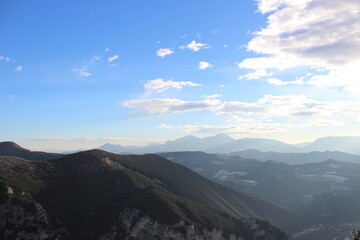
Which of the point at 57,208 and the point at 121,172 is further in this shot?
the point at 121,172

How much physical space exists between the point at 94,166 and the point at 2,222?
213 ft

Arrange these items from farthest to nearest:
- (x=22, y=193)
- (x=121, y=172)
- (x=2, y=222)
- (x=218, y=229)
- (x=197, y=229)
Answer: (x=121, y=172) < (x=218, y=229) < (x=197, y=229) < (x=22, y=193) < (x=2, y=222)

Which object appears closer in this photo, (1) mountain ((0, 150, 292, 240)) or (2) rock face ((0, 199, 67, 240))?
(2) rock face ((0, 199, 67, 240))

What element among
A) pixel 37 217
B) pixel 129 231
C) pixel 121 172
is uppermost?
pixel 121 172

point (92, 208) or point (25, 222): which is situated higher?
point (25, 222)

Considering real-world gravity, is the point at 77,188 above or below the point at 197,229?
above

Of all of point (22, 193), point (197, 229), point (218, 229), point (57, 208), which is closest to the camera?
point (22, 193)

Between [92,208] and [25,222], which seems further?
[92,208]

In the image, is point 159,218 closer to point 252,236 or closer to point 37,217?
point 37,217

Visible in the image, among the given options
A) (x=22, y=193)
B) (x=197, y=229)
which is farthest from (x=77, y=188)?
(x=197, y=229)

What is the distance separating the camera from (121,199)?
146 meters

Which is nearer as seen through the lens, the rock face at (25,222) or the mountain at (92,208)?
the rock face at (25,222)

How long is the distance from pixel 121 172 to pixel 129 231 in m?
46.2

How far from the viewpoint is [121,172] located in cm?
16750
